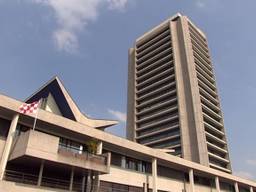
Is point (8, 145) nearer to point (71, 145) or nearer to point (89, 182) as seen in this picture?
point (71, 145)

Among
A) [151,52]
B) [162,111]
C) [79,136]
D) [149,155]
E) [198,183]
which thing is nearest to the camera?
[79,136]

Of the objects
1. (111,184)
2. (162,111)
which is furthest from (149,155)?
(162,111)

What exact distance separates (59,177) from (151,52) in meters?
74.8

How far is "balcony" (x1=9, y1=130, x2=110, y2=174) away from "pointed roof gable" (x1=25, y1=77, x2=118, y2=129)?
9974mm

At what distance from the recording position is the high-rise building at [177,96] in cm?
7606

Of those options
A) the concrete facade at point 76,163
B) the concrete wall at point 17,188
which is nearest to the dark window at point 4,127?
the concrete facade at point 76,163

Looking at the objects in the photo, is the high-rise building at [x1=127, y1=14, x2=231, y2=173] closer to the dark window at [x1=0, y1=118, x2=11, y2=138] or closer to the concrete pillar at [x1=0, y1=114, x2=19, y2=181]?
the dark window at [x1=0, y1=118, x2=11, y2=138]

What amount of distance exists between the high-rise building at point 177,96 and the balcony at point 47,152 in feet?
154

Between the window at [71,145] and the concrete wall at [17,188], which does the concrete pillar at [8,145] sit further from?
the window at [71,145]

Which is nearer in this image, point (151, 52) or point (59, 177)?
point (59, 177)

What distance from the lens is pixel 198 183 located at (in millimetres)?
48375

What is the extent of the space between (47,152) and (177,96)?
61118mm

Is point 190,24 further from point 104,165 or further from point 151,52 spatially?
point 104,165

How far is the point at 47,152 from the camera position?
2597 cm
